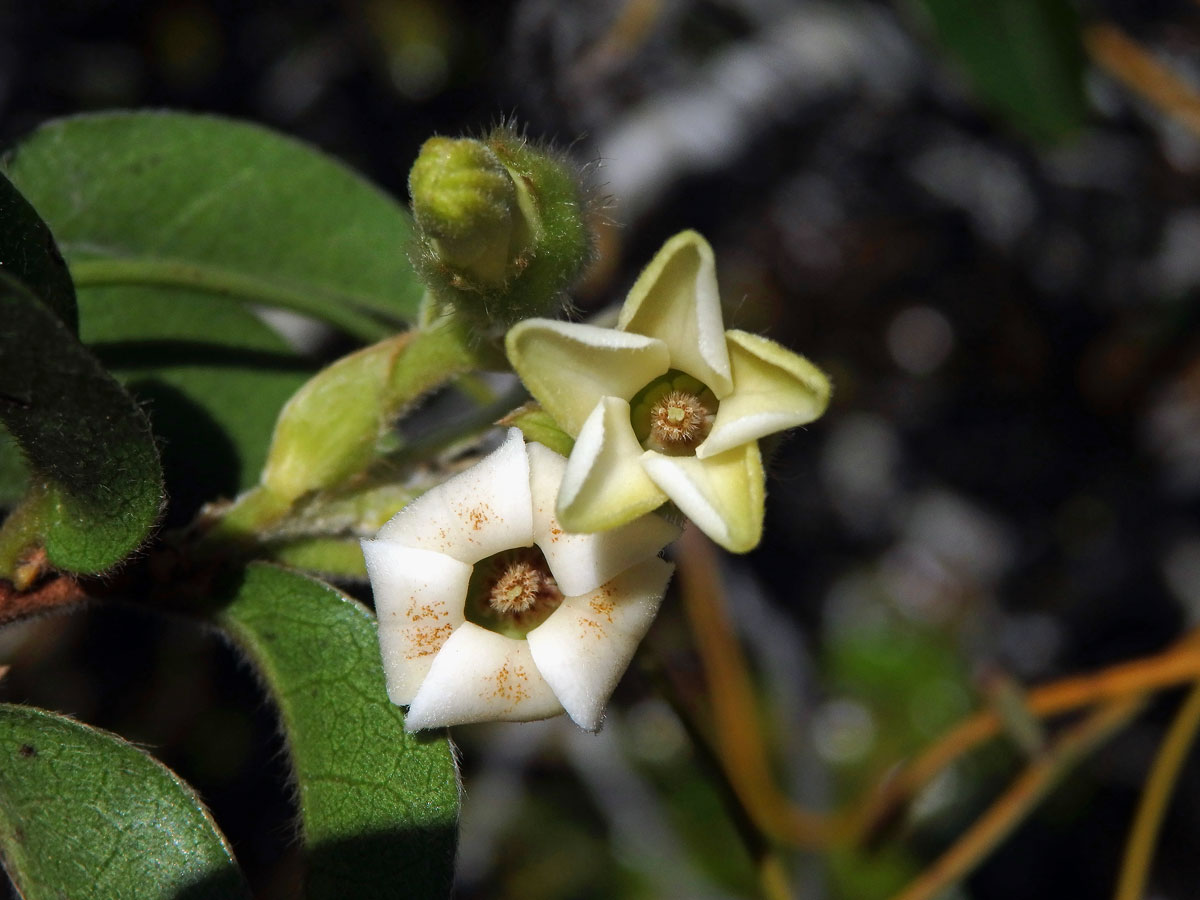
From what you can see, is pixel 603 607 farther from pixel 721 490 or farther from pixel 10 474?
pixel 10 474

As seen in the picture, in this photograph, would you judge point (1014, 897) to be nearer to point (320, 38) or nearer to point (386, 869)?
point (386, 869)

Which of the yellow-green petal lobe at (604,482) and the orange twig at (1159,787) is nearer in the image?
the yellow-green petal lobe at (604,482)

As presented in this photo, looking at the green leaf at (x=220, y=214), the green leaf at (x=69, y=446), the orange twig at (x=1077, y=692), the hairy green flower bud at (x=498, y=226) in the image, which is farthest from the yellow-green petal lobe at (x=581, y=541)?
the orange twig at (x=1077, y=692)

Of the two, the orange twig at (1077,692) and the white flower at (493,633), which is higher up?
the white flower at (493,633)

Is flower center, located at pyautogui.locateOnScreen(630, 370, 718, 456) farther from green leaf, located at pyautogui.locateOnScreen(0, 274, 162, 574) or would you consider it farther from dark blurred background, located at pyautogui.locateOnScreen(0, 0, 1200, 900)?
dark blurred background, located at pyautogui.locateOnScreen(0, 0, 1200, 900)

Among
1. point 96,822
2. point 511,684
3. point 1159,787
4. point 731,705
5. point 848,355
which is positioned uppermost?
point 511,684

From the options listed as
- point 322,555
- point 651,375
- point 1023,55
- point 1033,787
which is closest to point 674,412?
point 651,375

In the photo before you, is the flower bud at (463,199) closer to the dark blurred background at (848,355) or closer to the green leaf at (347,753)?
the green leaf at (347,753)
